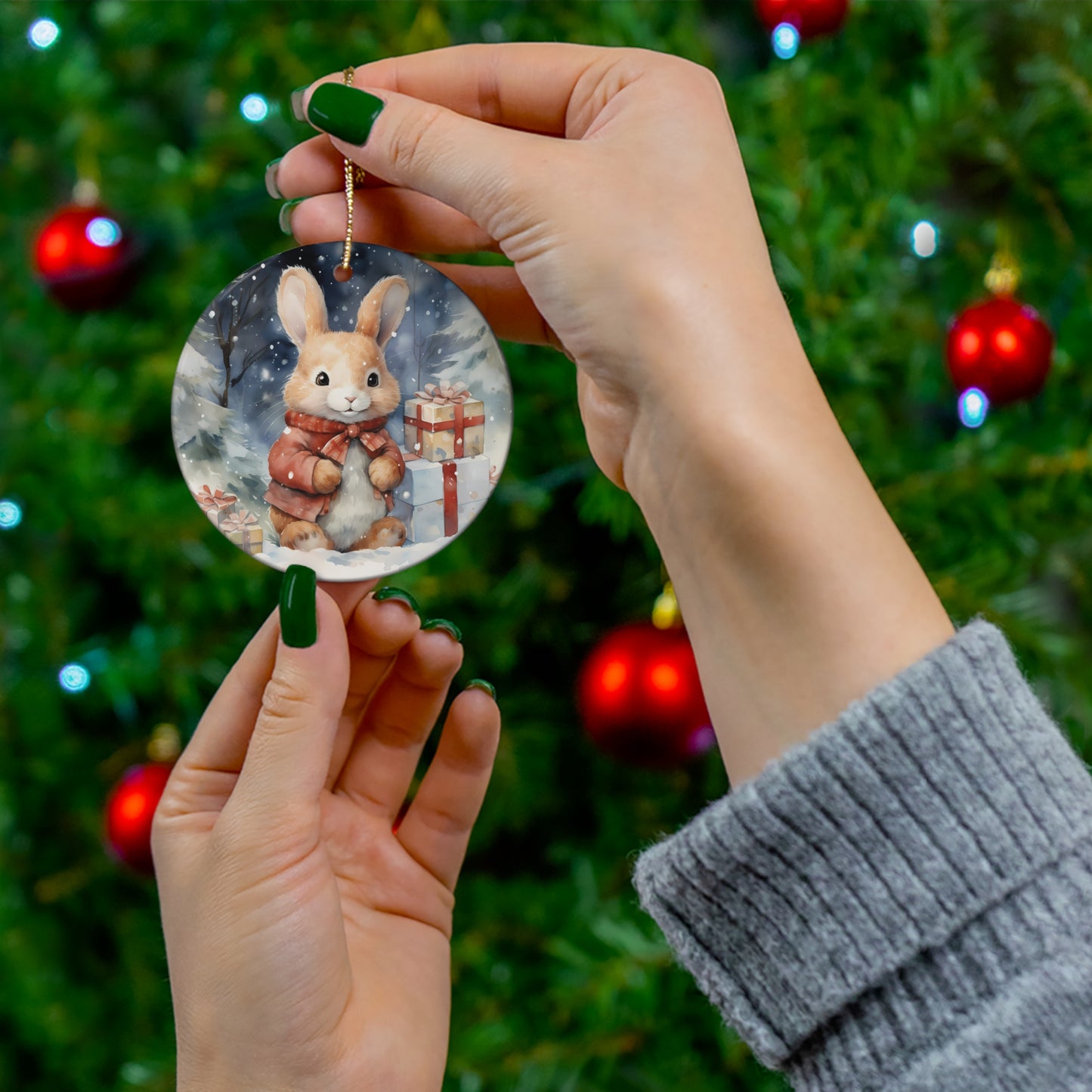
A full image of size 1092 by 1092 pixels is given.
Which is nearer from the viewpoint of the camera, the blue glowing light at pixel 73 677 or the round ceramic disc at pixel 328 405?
the round ceramic disc at pixel 328 405

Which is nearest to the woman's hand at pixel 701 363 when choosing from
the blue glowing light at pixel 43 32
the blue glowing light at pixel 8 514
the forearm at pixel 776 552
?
the forearm at pixel 776 552

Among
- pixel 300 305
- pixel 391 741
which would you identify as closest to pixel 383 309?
pixel 300 305

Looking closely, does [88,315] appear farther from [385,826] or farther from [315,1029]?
[315,1029]

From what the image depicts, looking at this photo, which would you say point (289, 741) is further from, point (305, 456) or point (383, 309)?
point (383, 309)

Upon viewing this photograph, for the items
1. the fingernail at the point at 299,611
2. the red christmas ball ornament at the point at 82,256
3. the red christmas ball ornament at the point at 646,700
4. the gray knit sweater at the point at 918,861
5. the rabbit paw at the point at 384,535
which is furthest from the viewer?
the red christmas ball ornament at the point at 82,256

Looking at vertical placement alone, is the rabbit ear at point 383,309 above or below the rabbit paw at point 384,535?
above

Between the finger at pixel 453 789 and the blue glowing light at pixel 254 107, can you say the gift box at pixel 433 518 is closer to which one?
the finger at pixel 453 789

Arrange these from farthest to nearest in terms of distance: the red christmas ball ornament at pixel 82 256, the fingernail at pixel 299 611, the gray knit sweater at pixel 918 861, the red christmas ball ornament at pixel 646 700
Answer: the red christmas ball ornament at pixel 82 256
the red christmas ball ornament at pixel 646 700
the fingernail at pixel 299 611
the gray knit sweater at pixel 918 861
